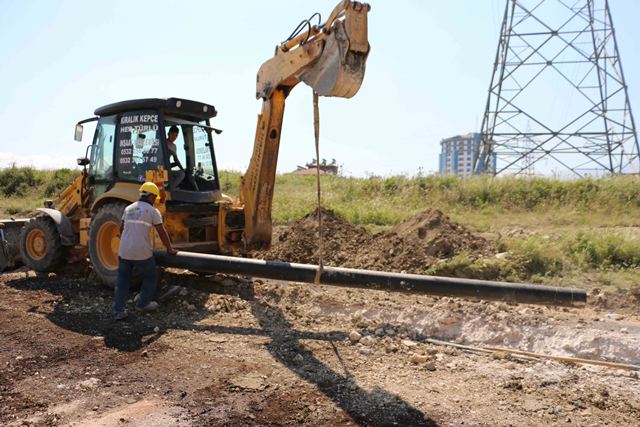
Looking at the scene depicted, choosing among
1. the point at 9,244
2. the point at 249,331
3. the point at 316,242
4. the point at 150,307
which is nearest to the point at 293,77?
the point at 249,331

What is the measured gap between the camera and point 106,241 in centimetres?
816

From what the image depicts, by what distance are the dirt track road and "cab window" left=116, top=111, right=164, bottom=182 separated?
5.85 ft

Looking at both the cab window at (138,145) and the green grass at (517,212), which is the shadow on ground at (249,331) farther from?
the green grass at (517,212)

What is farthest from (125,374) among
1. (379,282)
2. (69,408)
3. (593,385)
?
(593,385)

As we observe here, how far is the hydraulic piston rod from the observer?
5.20m

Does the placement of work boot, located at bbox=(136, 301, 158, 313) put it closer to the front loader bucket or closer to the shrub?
the front loader bucket

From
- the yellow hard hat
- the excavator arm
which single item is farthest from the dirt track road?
the yellow hard hat

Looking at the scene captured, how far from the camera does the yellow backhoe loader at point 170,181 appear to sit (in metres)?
7.54

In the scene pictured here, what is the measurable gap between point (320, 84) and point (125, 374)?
3.53 metres

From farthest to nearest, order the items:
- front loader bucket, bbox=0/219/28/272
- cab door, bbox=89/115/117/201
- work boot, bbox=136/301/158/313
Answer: front loader bucket, bbox=0/219/28/272
cab door, bbox=89/115/117/201
work boot, bbox=136/301/158/313

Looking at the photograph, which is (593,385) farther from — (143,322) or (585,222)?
(585,222)

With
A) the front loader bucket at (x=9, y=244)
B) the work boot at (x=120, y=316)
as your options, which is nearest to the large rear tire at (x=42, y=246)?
the front loader bucket at (x=9, y=244)

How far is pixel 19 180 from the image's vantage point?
23.7 meters

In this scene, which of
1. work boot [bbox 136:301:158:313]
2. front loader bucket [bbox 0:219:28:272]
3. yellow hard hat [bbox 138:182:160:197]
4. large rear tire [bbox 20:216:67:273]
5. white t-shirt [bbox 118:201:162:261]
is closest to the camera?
white t-shirt [bbox 118:201:162:261]
